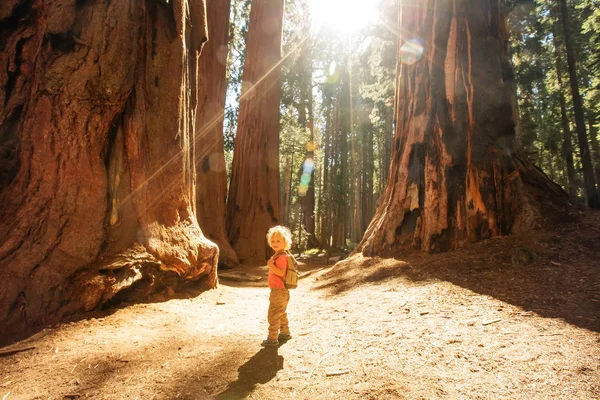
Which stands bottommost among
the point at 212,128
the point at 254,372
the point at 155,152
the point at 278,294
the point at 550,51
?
the point at 254,372

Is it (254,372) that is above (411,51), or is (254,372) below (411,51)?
below

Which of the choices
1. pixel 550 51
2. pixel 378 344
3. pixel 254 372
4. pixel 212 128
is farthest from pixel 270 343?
pixel 550 51

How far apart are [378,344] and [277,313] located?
3.03 feet

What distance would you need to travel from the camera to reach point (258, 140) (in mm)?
12711

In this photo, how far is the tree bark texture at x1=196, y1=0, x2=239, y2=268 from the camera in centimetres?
1045

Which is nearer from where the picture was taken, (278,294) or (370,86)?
(278,294)

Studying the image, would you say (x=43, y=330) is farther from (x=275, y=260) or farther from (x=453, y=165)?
(x=453, y=165)

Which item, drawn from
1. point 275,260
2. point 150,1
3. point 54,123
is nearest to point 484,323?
point 275,260

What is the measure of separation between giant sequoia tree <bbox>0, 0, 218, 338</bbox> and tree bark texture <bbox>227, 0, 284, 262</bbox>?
725 centimetres

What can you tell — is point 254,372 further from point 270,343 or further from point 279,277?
point 279,277

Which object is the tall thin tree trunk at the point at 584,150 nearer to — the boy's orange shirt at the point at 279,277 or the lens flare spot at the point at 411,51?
the lens flare spot at the point at 411,51

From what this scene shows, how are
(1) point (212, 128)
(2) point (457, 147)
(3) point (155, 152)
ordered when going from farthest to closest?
(1) point (212, 128) → (2) point (457, 147) → (3) point (155, 152)

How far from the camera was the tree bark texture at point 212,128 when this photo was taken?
10.4 m

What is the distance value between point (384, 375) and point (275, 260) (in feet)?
4.73
